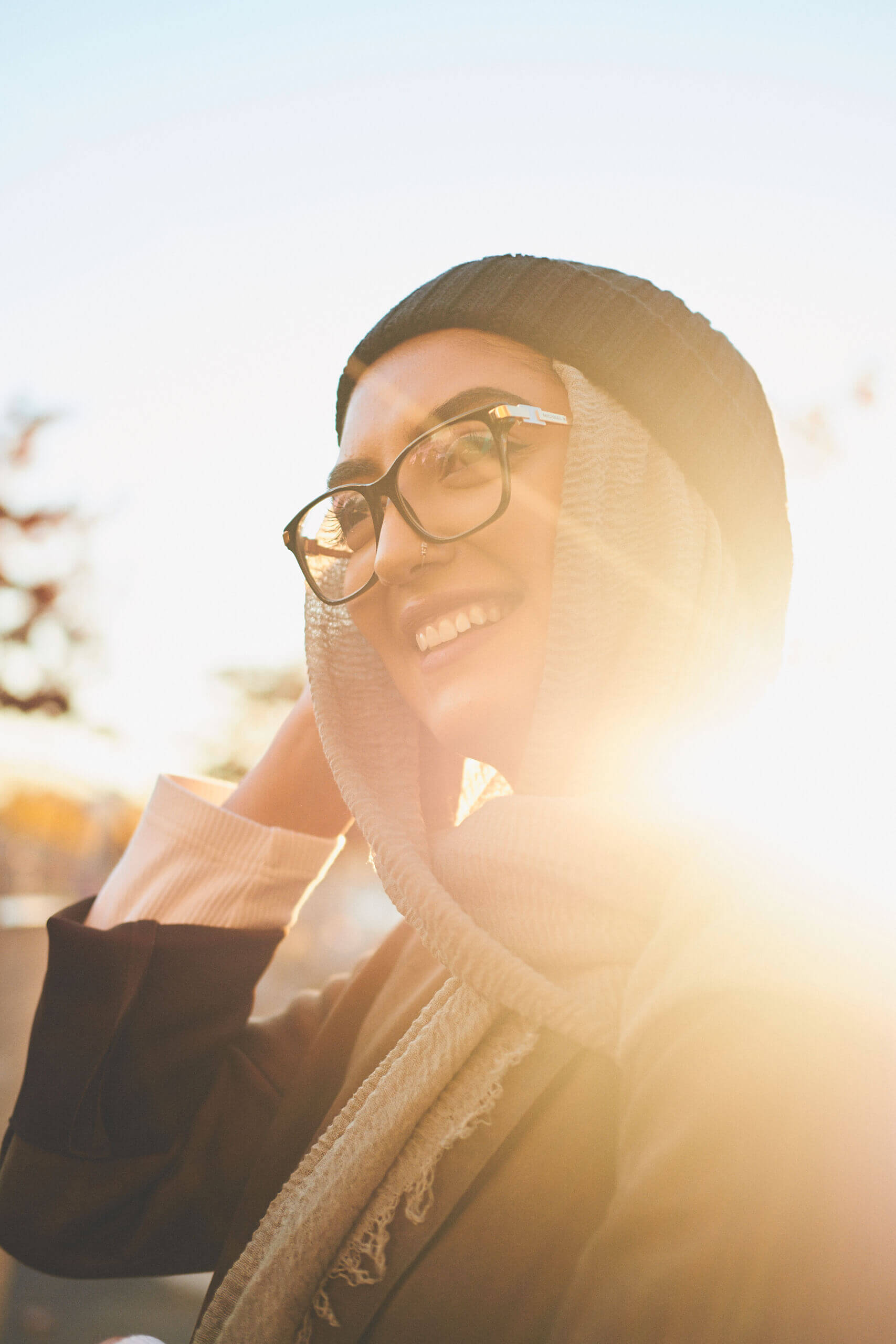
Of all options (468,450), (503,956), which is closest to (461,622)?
(468,450)

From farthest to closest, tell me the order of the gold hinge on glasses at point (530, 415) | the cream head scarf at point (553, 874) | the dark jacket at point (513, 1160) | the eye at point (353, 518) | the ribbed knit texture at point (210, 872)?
1. the ribbed knit texture at point (210, 872)
2. the eye at point (353, 518)
3. the gold hinge on glasses at point (530, 415)
4. the cream head scarf at point (553, 874)
5. the dark jacket at point (513, 1160)

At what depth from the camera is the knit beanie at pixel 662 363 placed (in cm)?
131

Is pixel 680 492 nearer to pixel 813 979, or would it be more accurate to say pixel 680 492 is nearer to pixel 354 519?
pixel 354 519

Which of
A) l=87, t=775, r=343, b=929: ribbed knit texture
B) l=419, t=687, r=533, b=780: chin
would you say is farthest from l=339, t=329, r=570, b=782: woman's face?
l=87, t=775, r=343, b=929: ribbed knit texture

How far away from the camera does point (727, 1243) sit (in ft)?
2.05

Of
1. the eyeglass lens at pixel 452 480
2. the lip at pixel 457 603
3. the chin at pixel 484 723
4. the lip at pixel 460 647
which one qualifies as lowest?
the chin at pixel 484 723

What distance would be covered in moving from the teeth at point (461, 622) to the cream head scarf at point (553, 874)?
143 mm

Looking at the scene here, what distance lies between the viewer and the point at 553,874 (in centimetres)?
98

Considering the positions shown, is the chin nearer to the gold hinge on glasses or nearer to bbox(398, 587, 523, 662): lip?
bbox(398, 587, 523, 662): lip

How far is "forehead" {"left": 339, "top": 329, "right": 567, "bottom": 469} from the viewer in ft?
4.38

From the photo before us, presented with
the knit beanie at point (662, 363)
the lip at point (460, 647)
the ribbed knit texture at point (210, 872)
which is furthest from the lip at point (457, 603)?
the ribbed knit texture at point (210, 872)

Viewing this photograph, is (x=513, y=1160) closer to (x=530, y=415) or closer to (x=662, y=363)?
(x=530, y=415)

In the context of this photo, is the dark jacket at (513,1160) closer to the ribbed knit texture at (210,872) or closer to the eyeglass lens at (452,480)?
the ribbed knit texture at (210,872)

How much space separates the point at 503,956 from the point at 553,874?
13 centimetres
